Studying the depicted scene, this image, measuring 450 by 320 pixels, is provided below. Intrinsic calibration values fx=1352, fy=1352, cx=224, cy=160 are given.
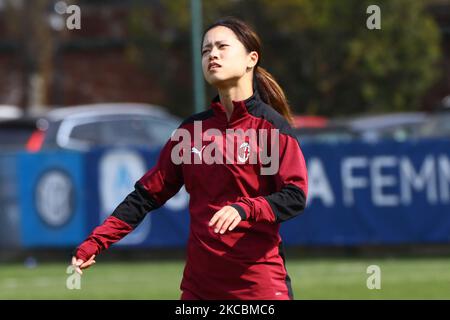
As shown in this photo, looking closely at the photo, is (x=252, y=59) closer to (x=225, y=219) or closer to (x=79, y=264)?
(x=225, y=219)

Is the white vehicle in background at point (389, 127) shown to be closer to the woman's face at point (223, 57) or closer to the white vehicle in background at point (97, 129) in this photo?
the white vehicle in background at point (97, 129)

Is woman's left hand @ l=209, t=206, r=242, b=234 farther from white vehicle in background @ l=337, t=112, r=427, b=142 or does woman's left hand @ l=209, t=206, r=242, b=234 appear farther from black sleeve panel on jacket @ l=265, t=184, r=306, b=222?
white vehicle in background @ l=337, t=112, r=427, b=142

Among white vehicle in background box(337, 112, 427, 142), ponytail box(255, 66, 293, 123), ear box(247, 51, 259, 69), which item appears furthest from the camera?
white vehicle in background box(337, 112, 427, 142)

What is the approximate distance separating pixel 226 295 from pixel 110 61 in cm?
2875

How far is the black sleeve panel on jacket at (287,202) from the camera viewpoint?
19.2 ft

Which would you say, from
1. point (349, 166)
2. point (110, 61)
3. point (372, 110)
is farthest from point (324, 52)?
point (349, 166)

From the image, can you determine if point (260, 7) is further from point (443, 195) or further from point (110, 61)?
point (443, 195)

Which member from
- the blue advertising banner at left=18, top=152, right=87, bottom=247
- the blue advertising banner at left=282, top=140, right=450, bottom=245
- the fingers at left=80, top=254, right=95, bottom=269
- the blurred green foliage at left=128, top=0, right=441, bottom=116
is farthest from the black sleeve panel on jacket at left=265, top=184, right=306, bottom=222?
the blurred green foliage at left=128, top=0, right=441, bottom=116

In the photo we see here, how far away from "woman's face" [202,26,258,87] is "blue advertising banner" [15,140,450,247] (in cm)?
1022

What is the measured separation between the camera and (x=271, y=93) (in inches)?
252

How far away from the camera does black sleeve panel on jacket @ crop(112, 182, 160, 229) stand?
6305 mm

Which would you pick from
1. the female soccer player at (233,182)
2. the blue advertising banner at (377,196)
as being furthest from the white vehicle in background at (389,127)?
the female soccer player at (233,182)

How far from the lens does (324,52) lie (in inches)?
1181

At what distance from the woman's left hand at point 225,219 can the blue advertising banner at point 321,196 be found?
420 inches
